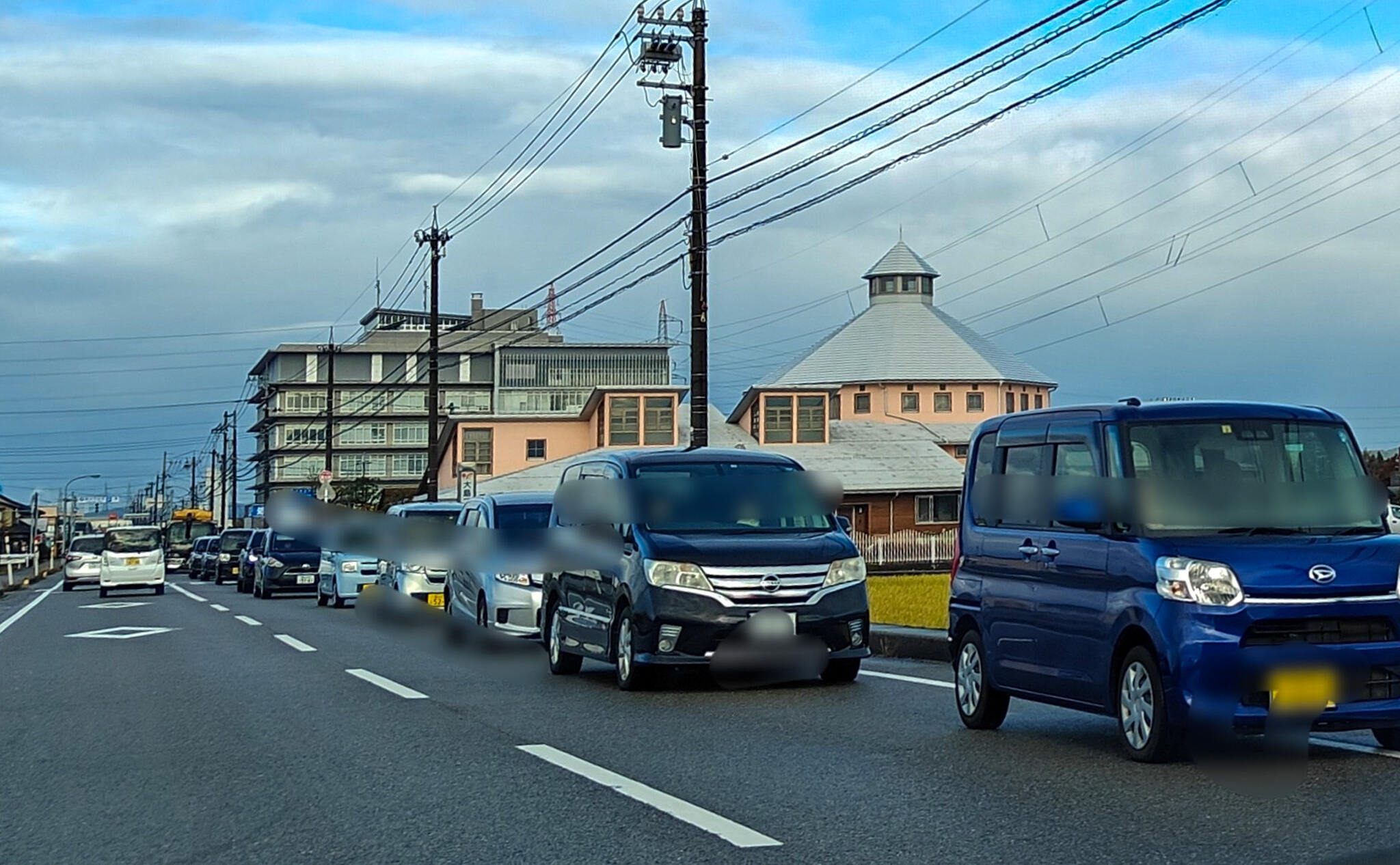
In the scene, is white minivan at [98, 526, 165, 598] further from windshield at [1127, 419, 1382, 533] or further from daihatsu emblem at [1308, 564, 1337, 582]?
daihatsu emblem at [1308, 564, 1337, 582]

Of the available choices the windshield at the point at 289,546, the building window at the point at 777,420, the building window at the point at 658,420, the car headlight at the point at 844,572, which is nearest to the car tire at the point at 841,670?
the car headlight at the point at 844,572

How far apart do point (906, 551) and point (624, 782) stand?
149 ft

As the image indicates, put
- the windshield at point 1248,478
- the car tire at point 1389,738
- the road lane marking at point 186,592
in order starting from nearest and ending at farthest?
the windshield at point 1248,478 < the car tire at point 1389,738 < the road lane marking at point 186,592

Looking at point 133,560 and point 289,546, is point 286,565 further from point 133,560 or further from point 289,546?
point 133,560

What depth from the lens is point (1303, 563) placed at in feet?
25.4

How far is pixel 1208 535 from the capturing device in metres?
8.18

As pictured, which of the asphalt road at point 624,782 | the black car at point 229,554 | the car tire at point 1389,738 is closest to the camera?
the asphalt road at point 624,782

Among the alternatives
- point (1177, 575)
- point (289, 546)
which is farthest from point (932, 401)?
point (1177, 575)

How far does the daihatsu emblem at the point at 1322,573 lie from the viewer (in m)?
7.70

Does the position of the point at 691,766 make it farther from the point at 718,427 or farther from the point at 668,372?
the point at 668,372

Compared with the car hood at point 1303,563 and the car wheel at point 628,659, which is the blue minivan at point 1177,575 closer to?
the car hood at point 1303,563

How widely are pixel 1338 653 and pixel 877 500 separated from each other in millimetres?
50283

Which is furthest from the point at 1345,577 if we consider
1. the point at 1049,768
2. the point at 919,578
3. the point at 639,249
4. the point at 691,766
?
the point at 919,578

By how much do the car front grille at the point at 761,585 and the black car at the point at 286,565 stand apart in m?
26.6
